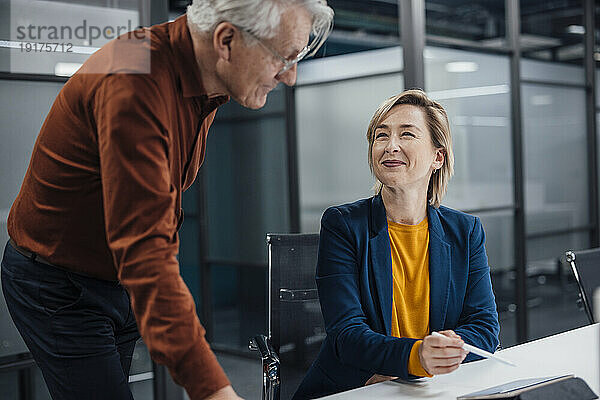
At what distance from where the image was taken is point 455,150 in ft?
14.1

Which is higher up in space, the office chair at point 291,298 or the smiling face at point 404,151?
the smiling face at point 404,151

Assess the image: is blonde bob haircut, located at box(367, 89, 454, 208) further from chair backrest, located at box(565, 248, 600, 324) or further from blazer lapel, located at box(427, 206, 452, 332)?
chair backrest, located at box(565, 248, 600, 324)

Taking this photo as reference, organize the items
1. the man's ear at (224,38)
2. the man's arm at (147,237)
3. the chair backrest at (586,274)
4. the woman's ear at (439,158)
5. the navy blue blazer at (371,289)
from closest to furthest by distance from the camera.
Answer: the man's arm at (147,237) < the man's ear at (224,38) < the navy blue blazer at (371,289) < the woman's ear at (439,158) < the chair backrest at (586,274)

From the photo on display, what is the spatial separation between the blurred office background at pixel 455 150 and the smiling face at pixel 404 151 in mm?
1910

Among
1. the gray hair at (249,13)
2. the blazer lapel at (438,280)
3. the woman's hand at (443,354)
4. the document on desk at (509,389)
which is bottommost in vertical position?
the document on desk at (509,389)

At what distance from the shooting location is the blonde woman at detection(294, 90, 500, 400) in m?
1.84

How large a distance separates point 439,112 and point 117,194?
118cm

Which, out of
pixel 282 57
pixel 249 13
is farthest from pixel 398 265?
pixel 249 13

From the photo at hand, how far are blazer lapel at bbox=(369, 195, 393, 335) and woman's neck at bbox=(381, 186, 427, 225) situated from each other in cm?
8

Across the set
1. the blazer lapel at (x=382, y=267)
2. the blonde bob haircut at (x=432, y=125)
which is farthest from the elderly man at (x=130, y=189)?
the blonde bob haircut at (x=432, y=125)

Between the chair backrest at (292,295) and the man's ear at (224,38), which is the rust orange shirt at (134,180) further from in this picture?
the chair backrest at (292,295)

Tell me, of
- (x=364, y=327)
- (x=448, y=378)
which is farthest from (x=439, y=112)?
(x=448, y=378)

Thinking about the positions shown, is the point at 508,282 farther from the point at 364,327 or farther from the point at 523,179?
the point at 364,327

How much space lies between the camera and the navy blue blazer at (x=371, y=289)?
183cm
